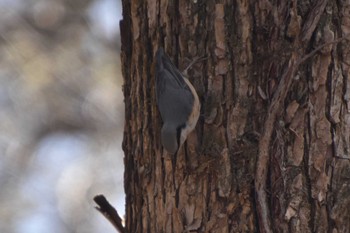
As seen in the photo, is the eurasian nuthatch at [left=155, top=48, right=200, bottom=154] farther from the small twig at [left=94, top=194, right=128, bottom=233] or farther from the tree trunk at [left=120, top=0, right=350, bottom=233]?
the small twig at [left=94, top=194, right=128, bottom=233]

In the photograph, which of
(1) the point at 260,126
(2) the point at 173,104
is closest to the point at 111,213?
(2) the point at 173,104

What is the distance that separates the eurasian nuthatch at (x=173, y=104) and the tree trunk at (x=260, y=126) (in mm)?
31

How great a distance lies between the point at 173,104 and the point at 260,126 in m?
0.42

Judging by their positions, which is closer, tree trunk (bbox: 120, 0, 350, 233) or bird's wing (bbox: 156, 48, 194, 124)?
tree trunk (bbox: 120, 0, 350, 233)

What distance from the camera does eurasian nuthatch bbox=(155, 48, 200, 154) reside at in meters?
2.26

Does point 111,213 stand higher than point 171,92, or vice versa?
point 171,92

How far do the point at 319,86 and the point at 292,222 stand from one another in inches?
14.8

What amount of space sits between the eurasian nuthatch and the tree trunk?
0.03 metres

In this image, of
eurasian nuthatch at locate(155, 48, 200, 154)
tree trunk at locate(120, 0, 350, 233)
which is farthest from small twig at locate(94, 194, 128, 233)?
eurasian nuthatch at locate(155, 48, 200, 154)

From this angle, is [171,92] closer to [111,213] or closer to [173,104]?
[173,104]

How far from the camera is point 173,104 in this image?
100 inches

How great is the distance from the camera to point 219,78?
2260 mm

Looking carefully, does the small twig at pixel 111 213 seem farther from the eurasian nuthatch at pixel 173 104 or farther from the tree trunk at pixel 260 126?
the eurasian nuthatch at pixel 173 104

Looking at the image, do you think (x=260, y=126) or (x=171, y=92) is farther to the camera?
(x=171, y=92)
